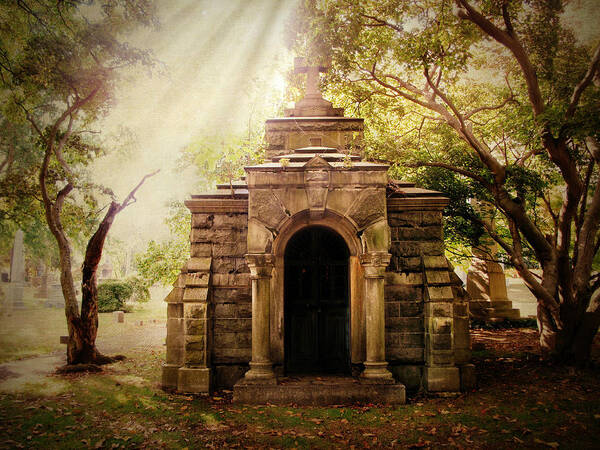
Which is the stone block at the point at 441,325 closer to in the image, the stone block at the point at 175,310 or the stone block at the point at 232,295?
the stone block at the point at 232,295

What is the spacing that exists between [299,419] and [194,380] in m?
2.22

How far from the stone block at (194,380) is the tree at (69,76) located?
3.89m

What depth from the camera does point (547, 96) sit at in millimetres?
10203

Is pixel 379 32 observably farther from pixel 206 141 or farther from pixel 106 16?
pixel 206 141

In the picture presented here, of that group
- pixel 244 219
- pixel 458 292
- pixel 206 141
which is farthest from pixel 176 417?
pixel 206 141

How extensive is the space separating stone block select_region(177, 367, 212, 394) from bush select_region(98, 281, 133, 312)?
1626 centimetres

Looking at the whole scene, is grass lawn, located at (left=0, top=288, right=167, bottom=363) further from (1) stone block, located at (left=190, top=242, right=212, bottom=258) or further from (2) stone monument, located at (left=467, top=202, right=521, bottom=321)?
(2) stone monument, located at (left=467, top=202, right=521, bottom=321)

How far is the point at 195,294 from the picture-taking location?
6949mm

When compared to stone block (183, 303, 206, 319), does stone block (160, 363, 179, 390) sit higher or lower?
lower

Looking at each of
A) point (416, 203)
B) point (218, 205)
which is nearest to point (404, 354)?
point (416, 203)

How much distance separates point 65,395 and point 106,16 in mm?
9519

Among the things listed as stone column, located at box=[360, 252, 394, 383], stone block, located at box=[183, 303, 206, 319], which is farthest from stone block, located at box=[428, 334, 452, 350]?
stone block, located at box=[183, 303, 206, 319]

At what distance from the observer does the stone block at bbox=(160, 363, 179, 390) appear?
23.1 ft

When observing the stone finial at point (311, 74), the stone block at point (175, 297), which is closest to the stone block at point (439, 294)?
the stone block at point (175, 297)
